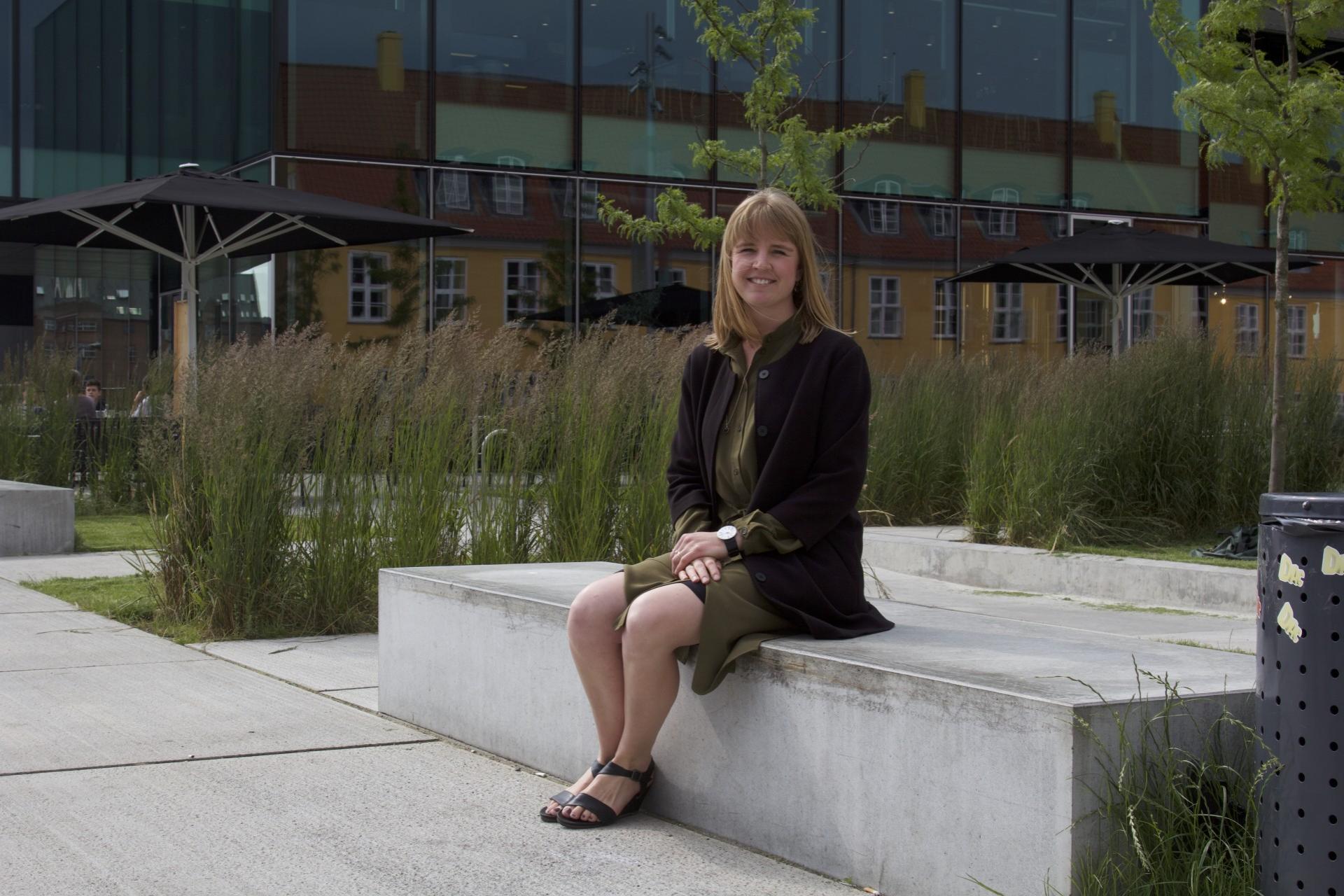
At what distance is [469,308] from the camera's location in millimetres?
17672

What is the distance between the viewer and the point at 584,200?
1841cm

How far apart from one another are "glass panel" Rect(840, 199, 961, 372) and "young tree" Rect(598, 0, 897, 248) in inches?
210

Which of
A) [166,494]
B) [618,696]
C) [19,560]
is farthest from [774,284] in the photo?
[19,560]

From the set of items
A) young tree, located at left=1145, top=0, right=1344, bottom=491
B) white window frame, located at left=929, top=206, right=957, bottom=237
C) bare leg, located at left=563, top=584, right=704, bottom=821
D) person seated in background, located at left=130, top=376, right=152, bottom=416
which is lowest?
bare leg, located at left=563, top=584, right=704, bottom=821

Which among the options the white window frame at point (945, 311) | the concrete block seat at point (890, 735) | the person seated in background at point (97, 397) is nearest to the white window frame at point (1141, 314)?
the white window frame at point (945, 311)

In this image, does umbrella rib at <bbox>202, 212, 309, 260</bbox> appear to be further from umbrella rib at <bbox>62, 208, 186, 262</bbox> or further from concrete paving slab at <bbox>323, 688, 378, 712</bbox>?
A: concrete paving slab at <bbox>323, 688, 378, 712</bbox>

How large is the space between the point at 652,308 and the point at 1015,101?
619 centimetres

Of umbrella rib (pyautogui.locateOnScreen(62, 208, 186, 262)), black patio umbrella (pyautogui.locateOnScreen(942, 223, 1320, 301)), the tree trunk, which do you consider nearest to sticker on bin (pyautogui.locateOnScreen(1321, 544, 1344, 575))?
the tree trunk

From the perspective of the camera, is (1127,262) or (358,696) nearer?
(358,696)

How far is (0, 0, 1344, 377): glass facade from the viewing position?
56.4ft

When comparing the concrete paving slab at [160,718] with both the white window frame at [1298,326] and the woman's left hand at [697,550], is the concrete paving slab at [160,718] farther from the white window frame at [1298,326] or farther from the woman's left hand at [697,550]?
the white window frame at [1298,326]

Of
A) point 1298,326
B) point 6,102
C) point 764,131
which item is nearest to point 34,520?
point 764,131

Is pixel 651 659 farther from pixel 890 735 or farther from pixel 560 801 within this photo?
pixel 890 735

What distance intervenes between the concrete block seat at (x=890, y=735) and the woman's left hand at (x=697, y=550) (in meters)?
0.27
